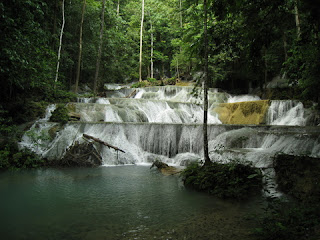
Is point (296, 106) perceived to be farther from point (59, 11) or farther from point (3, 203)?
point (59, 11)

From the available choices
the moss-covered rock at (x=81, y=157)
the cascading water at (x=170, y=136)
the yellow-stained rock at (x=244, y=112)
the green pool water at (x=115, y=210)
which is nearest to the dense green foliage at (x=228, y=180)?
the green pool water at (x=115, y=210)

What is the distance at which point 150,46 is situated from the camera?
31.6 metres

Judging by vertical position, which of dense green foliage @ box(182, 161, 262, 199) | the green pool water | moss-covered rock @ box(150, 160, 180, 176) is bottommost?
the green pool water

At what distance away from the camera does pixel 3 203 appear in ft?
18.0

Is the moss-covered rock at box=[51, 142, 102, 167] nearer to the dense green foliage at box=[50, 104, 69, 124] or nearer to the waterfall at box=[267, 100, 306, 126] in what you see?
the dense green foliage at box=[50, 104, 69, 124]

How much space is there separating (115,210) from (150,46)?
29129 mm

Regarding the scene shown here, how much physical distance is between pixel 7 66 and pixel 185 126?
303 inches

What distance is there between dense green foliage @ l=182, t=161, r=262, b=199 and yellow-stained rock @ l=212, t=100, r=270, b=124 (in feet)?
31.1

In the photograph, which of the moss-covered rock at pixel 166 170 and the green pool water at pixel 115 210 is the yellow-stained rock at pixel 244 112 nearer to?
the moss-covered rock at pixel 166 170

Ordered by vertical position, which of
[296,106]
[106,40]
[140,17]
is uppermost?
[140,17]

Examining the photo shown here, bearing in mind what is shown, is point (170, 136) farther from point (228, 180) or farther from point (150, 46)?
point (150, 46)

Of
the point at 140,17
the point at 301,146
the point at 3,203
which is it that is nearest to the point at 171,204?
the point at 3,203

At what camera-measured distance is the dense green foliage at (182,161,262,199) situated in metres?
5.49

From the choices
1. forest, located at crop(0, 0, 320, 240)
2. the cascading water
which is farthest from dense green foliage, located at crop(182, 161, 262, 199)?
the cascading water
